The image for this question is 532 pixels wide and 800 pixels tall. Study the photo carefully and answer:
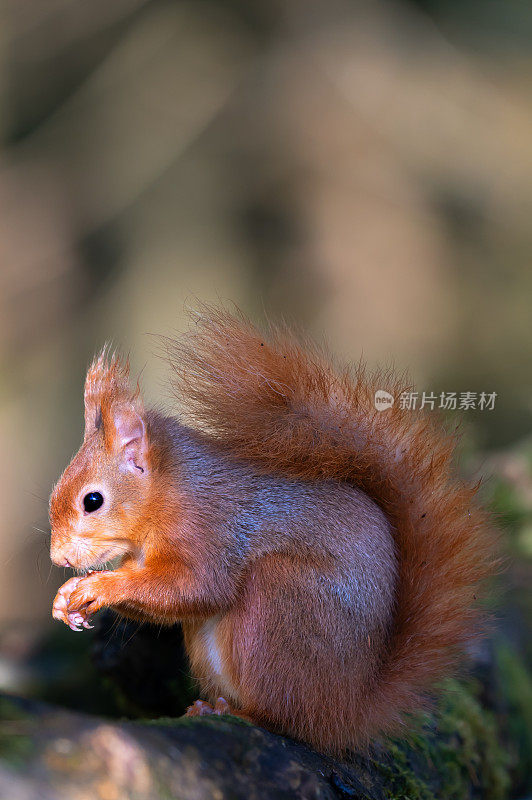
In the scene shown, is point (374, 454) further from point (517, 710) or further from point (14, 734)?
point (517, 710)

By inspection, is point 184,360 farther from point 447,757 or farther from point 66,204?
point 66,204

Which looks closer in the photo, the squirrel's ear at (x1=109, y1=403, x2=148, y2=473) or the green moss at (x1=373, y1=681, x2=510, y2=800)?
the squirrel's ear at (x1=109, y1=403, x2=148, y2=473)

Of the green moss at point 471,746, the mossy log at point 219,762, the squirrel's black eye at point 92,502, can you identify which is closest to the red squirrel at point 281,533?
the squirrel's black eye at point 92,502

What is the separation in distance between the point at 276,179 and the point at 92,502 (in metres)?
2.59

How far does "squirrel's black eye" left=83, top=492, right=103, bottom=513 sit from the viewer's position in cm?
113

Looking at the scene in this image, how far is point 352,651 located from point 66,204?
Result: 2.65m

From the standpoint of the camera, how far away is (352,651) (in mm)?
1100

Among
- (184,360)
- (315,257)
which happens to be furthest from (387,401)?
(315,257)

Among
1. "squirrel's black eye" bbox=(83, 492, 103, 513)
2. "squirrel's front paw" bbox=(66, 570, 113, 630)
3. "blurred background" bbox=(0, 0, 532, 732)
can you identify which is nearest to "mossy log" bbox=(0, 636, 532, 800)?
"squirrel's front paw" bbox=(66, 570, 113, 630)

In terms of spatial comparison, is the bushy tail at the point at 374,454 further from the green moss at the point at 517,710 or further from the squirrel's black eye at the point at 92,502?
the green moss at the point at 517,710

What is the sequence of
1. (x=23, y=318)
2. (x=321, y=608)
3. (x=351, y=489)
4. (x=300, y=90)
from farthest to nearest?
(x=300, y=90), (x=23, y=318), (x=351, y=489), (x=321, y=608)

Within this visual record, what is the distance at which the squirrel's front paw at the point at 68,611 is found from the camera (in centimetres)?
111

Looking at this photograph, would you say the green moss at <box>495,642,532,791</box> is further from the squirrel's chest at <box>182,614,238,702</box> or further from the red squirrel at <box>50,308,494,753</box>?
the squirrel's chest at <box>182,614,238,702</box>

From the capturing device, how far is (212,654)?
1177 mm
